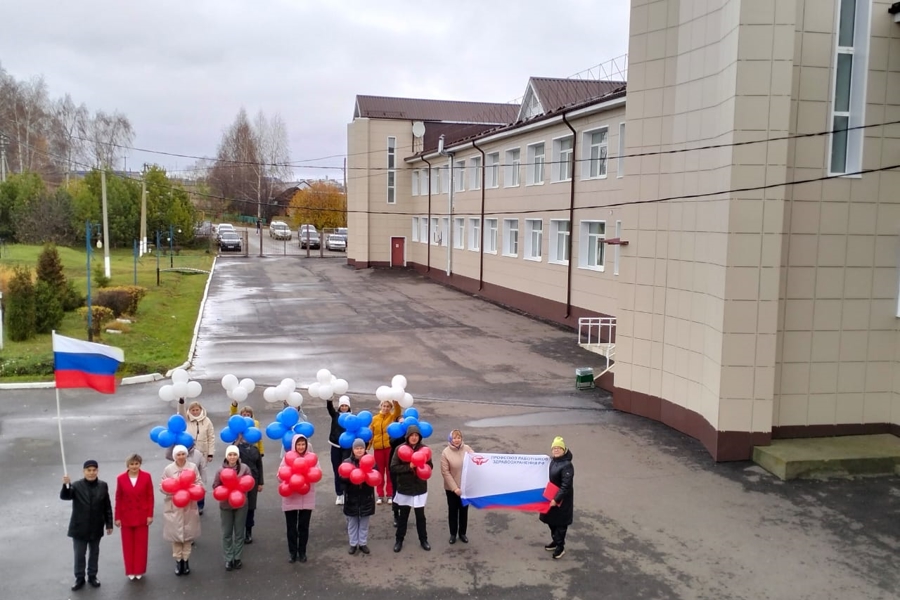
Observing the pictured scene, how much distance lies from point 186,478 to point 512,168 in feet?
81.9

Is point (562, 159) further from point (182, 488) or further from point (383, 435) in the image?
point (182, 488)

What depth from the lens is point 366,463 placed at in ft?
24.2

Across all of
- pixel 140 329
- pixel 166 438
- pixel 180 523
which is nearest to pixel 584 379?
pixel 166 438

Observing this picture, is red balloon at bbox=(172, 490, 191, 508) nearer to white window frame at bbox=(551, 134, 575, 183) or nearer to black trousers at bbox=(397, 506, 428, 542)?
black trousers at bbox=(397, 506, 428, 542)

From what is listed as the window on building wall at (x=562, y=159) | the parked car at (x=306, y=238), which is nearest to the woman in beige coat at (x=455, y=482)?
the window on building wall at (x=562, y=159)

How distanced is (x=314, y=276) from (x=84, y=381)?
1278 inches

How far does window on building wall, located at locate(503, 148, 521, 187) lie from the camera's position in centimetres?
2970

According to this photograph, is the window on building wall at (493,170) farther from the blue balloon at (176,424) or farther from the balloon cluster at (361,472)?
the balloon cluster at (361,472)

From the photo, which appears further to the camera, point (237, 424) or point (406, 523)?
point (406, 523)

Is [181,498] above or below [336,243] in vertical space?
below

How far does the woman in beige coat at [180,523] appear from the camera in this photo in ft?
23.3

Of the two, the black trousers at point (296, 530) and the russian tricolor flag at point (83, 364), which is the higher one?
the russian tricolor flag at point (83, 364)

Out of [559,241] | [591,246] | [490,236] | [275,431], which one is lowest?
[275,431]

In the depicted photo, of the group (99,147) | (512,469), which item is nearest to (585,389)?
(512,469)
